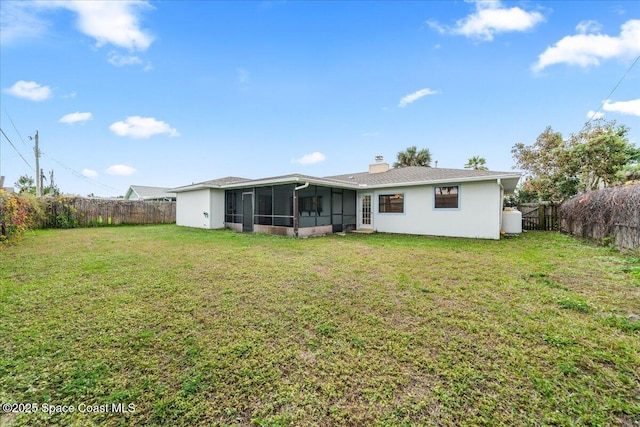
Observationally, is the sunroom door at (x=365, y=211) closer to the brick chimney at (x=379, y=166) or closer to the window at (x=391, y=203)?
the window at (x=391, y=203)

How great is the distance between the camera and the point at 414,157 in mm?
22781

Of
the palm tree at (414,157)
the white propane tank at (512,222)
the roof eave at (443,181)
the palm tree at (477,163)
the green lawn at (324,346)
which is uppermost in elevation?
the palm tree at (414,157)

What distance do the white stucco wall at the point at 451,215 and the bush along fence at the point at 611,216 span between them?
2.48m

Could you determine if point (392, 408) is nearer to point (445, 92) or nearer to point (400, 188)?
point (400, 188)

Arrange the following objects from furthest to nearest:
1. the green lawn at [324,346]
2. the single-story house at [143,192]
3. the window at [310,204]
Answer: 1. the single-story house at [143,192]
2. the window at [310,204]
3. the green lawn at [324,346]

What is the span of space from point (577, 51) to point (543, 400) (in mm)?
14591

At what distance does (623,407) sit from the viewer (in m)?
1.83

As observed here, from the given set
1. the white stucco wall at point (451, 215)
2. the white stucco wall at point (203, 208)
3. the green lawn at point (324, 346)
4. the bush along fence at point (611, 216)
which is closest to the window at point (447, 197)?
the white stucco wall at point (451, 215)

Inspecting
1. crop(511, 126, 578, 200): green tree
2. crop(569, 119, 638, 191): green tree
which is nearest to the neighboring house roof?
crop(569, 119, 638, 191): green tree

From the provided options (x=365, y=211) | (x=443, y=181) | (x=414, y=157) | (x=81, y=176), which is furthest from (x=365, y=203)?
(x=81, y=176)

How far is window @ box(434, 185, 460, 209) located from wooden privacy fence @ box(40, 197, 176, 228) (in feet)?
55.2

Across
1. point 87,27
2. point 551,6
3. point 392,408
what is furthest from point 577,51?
point 87,27

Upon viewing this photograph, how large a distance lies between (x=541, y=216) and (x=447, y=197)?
677 cm

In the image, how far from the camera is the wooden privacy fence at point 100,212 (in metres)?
14.1
